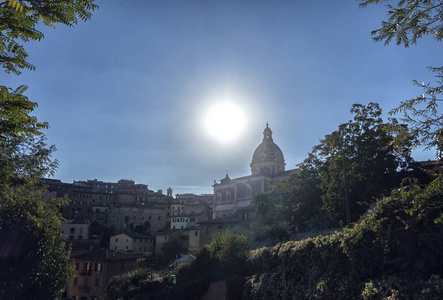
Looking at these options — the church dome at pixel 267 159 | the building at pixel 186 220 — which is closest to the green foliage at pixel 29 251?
the building at pixel 186 220

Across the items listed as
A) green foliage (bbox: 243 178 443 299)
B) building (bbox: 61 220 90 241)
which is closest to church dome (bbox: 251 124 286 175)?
building (bbox: 61 220 90 241)

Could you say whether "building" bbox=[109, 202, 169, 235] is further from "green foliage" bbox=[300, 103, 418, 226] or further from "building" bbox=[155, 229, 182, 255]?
"green foliage" bbox=[300, 103, 418, 226]

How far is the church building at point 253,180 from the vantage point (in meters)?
69.8

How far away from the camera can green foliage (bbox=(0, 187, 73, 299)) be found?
1300 centimetres

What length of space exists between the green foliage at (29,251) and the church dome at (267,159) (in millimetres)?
57565

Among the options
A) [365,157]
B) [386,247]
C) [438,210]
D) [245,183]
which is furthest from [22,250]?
[245,183]

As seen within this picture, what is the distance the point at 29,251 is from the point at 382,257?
13364 mm

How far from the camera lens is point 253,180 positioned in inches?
2783

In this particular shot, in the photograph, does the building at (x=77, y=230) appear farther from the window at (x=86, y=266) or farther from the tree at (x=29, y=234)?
the tree at (x=29, y=234)

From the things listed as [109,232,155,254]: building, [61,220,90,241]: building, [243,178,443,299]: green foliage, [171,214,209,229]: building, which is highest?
[171,214,209,229]: building

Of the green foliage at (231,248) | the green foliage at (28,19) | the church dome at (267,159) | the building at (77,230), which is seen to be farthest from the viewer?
the church dome at (267,159)

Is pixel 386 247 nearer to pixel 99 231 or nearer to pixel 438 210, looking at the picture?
pixel 438 210

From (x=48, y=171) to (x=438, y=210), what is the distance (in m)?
14.2

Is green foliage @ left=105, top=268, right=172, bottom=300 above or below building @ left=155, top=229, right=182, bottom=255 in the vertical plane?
below
